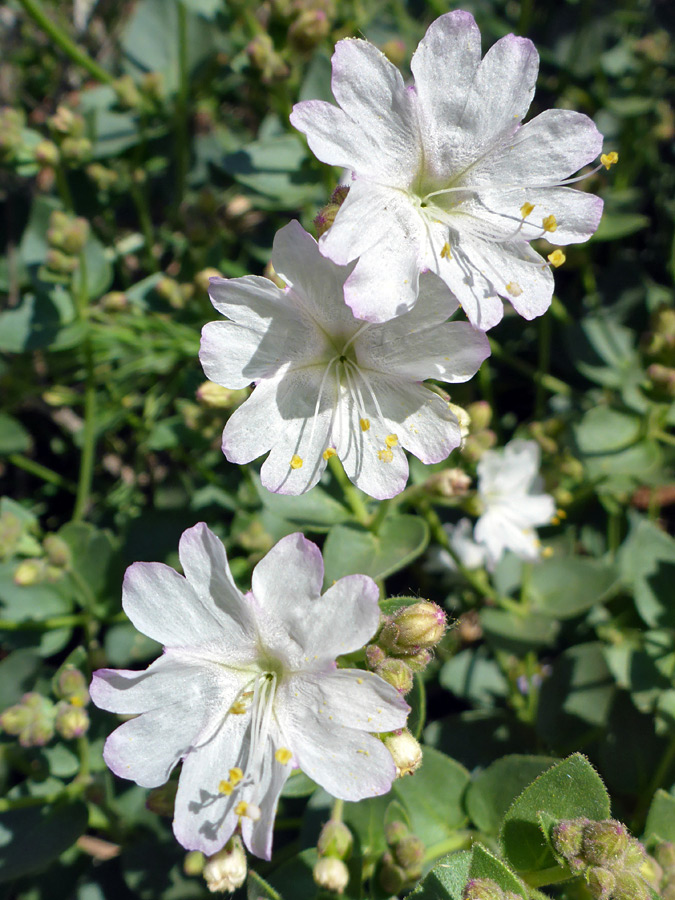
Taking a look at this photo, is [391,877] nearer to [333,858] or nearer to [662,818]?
[333,858]

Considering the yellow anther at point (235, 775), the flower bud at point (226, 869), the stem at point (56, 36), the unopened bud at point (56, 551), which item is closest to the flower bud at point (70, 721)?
the unopened bud at point (56, 551)

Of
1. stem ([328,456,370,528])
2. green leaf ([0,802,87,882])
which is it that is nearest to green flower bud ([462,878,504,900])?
stem ([328,456,370,528])

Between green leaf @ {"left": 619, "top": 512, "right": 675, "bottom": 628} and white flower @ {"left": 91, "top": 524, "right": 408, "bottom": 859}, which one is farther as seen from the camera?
green leaf @ {"left": 619, "top": 512, "right": 675, "bottom": 628}

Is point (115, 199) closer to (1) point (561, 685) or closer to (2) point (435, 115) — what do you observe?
(2) point (435, 115)

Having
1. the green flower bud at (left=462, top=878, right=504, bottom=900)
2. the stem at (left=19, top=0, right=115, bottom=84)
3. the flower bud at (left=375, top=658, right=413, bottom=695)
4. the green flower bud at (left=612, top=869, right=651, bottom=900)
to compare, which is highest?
the stem at (left=19, top=0, right=115, bottom=84)

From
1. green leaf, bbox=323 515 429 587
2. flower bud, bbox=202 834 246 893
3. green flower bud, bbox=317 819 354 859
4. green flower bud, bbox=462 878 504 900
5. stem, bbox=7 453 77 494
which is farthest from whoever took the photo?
stem, bbox=7 453 77 494

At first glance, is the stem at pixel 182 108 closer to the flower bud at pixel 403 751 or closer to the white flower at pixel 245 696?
the white flower at pixel 245 696

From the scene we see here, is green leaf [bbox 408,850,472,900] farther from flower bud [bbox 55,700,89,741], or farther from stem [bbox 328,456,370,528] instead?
flower bud [bbox 55,700,89,741]

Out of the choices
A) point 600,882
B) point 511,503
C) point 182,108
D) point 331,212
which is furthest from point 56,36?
Answer: point 600,882
